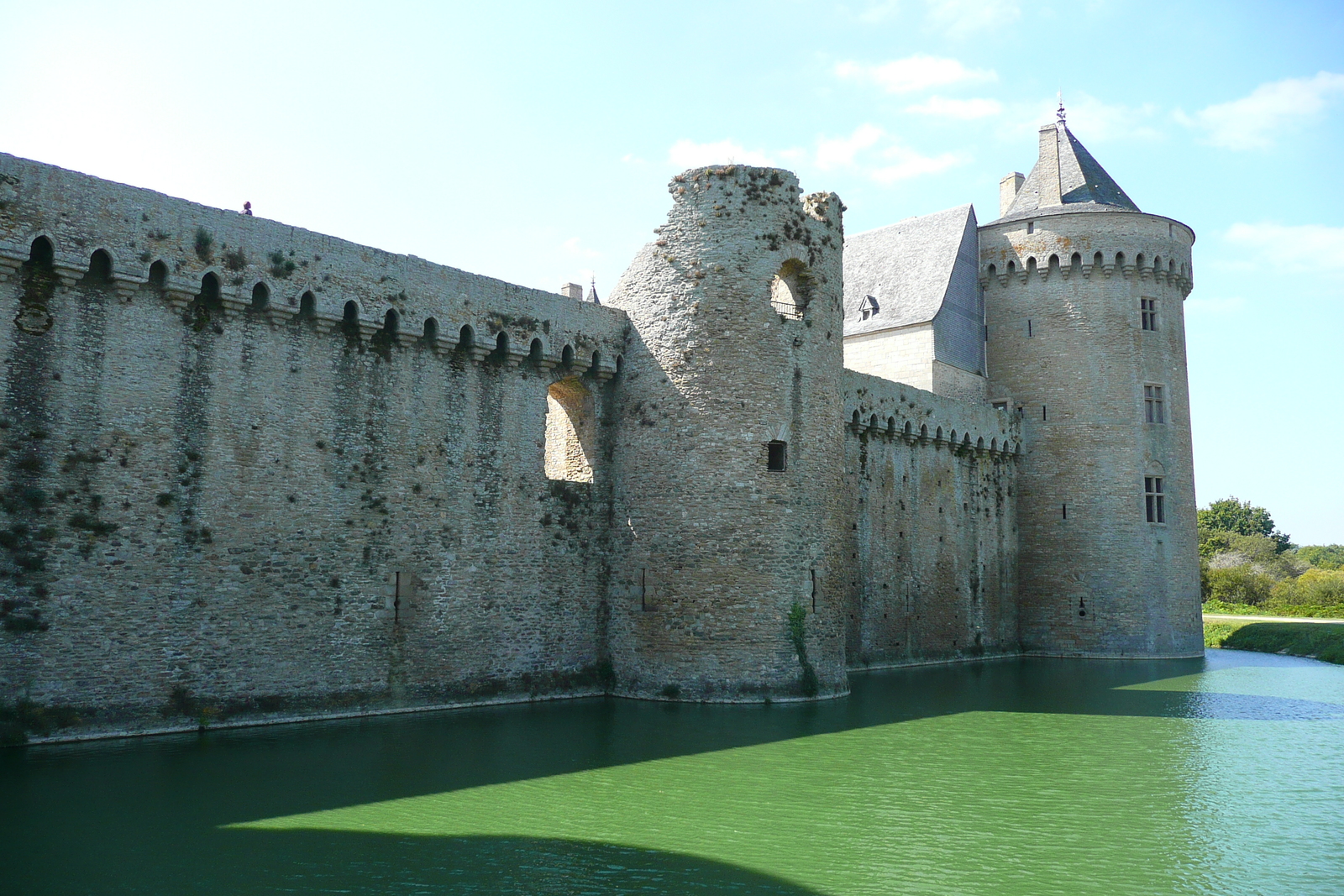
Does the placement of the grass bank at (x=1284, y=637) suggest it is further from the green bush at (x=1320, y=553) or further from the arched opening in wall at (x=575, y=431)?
the green bush at (x=1320, y=553)

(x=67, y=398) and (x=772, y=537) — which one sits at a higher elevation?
(x=67, y=398)

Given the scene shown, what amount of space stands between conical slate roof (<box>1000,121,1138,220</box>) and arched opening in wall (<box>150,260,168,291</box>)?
25.7m

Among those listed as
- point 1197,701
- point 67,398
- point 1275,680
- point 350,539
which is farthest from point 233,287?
point 1275,680

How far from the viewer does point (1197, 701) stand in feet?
68.6

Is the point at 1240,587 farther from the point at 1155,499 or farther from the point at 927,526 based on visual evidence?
the point at 927,526

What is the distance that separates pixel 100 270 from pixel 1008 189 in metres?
29.5

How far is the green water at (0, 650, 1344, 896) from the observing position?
29.2 ft

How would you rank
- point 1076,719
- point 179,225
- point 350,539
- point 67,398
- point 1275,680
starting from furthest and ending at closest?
point 1275,680 < point 1076,719 < point 350,539 < point 179,225 < point 67,398

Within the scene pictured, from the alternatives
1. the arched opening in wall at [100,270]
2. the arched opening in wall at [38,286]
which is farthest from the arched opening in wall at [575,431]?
the arched opening in wall at [38,286]

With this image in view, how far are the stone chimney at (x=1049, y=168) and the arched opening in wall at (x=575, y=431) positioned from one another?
1903cm

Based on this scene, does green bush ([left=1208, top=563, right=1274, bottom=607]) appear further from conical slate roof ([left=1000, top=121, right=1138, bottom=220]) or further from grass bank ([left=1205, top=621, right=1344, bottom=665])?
conical slate roof ([left=1000, top=121, right=1138, bottom=220])

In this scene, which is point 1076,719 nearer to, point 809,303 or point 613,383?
point 809,303

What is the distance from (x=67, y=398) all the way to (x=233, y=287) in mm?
2798

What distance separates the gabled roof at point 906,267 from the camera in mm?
31531
